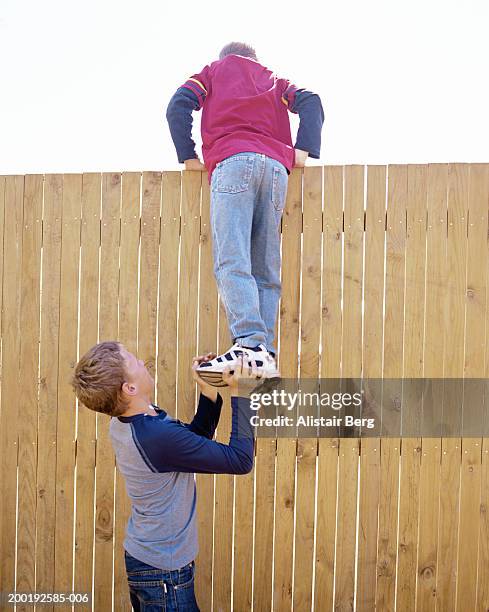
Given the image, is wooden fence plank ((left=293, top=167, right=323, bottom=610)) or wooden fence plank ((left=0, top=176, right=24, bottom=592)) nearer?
wooden fence plank ((left=293, top=167, right=323, bottom=610))

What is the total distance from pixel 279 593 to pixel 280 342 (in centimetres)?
123

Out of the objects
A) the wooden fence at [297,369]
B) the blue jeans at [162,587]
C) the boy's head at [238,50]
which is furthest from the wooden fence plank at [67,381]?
the blue jeans at [162,587]

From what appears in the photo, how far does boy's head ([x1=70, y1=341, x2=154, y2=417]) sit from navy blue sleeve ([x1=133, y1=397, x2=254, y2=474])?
0.10m

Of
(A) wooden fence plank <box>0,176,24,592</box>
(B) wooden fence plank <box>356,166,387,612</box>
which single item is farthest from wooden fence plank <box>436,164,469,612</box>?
(A) wooden fence plank <box>0,176,24,592</box>

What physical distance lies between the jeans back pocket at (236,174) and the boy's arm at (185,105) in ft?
1.26

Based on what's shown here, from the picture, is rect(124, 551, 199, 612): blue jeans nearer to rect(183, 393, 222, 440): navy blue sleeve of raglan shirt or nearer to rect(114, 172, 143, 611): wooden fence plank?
rect(183, 393, 222, 440): navy blue sleeve of raglan shirt

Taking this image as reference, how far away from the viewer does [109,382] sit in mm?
2324

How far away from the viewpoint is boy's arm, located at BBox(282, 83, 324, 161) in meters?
3.03

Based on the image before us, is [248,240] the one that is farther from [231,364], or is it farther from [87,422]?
[87,422]

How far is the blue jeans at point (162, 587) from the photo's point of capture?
2340mm

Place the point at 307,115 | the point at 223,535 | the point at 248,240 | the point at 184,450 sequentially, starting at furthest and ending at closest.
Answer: the point at 223,535, the point at 307,115, the point at 248,240, the point at 184,450

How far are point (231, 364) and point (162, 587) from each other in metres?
0.83

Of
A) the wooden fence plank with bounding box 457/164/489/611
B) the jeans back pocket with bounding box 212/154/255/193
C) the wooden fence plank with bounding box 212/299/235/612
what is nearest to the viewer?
the jeans back pocket with bounding box 212/154/255/193

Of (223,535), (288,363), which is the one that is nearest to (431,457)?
(288,363)
